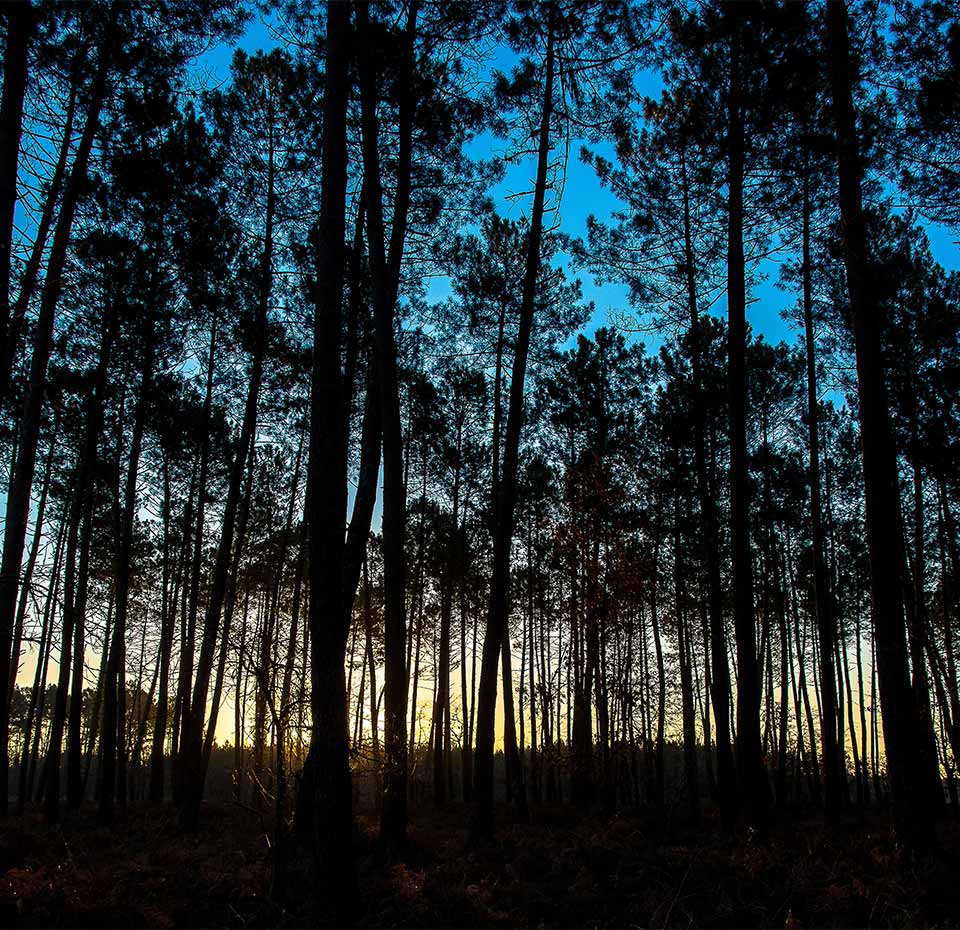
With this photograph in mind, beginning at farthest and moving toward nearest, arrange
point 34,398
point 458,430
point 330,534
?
1. point 458,430
2. point 34,398
3. point 330,534

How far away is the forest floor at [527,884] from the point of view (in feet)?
19.3

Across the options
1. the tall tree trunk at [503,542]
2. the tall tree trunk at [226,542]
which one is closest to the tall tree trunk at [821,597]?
the tall tree trunk at [503,542]

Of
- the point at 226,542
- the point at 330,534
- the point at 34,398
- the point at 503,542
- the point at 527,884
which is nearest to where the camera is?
the point at 330,534

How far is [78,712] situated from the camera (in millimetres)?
14219

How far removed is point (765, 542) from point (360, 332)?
41.3 feet

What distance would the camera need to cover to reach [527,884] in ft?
23.2

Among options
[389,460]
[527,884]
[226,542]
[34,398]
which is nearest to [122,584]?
[226,542]

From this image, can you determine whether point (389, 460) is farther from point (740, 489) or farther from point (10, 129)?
point (10, 129)

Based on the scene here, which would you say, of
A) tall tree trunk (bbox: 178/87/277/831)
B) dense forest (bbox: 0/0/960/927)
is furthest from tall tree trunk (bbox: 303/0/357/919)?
tall tree trunk (bbox: 178/87/277/831)

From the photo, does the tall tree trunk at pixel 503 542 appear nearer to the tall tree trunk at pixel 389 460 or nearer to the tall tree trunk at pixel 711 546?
the tall tree trunk at pixel 389 460

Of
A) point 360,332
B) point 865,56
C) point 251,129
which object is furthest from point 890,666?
point 251,129

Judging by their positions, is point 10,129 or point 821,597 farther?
point 821,597

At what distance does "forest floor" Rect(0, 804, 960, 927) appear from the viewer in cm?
588

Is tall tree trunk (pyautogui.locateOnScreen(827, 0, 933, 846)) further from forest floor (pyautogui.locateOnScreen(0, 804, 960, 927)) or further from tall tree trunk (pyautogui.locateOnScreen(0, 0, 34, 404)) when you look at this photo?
tall tree trunk (pyautogui.locateOnScreen(0, 0, 34, 404))
